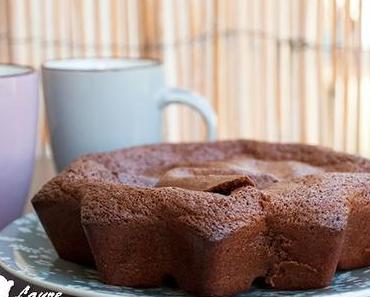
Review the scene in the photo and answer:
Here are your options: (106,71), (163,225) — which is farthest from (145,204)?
(106,71)

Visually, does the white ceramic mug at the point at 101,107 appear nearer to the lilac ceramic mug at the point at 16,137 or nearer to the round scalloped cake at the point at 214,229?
the lilac ceramic mug at the point at 16,137

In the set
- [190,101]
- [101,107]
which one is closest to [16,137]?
[101,107]

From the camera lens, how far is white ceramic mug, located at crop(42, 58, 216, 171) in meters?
0.80

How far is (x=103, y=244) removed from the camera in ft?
1.88

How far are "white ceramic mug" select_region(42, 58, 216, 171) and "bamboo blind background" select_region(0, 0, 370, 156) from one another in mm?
233

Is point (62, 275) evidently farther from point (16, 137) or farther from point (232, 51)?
point (232, 51)

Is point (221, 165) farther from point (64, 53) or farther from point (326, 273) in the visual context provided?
point (64, 53)

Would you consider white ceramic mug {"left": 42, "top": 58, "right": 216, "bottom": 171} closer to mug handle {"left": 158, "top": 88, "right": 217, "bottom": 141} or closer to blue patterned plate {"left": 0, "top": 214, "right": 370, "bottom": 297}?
mug handle {"left": 158, "top": 88, "right": 217, "bottom": 141}

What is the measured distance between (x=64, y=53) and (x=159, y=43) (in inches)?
5.1

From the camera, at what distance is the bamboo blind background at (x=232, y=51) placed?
101 centimetres

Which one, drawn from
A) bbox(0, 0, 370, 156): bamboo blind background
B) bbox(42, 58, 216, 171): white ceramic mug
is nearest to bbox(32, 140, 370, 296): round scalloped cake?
bbox(42, 58, 216, 171): white ceramic mug

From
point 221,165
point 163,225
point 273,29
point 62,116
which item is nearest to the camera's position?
point 163,225

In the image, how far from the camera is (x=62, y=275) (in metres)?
0.60

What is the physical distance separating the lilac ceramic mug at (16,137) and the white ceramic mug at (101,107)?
0.17ft
